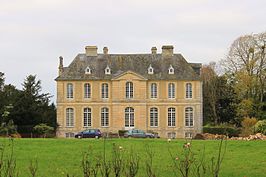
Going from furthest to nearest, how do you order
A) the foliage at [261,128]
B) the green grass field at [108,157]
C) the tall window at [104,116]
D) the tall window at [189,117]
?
the tall window at [104,116], the tall window at [189,117], the foliage at [261,128], the green grass field at [108,157]

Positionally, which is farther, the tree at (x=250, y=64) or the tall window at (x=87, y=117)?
the tall window at (x=87, y=117)

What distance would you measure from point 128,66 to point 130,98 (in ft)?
10.3

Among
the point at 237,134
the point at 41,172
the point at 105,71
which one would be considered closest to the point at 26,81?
the point at 105,71

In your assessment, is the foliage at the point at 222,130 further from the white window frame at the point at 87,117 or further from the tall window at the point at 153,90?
the white window frame at the point at 87,117

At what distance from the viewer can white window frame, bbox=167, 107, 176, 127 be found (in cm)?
5456

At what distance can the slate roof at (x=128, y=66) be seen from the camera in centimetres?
5472

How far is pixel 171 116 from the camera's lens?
5478cm

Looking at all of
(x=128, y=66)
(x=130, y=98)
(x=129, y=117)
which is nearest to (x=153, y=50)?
(x=128, y=66)

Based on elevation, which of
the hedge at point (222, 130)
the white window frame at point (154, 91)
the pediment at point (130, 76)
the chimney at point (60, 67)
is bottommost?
the hedge at point (222, 130)

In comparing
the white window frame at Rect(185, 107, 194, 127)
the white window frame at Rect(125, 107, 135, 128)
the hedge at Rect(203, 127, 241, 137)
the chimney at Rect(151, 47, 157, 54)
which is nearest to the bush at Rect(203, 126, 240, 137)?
the hedge at Rect(203, 127, 241, 137)

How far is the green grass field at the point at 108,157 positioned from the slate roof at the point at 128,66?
30247 mm

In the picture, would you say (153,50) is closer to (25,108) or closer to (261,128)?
(25,108)

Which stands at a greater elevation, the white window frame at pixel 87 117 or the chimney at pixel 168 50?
the chimney at pixel 168 50

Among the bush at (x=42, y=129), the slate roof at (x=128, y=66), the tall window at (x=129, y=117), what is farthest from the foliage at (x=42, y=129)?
the tall window at (x=129, y=117)
